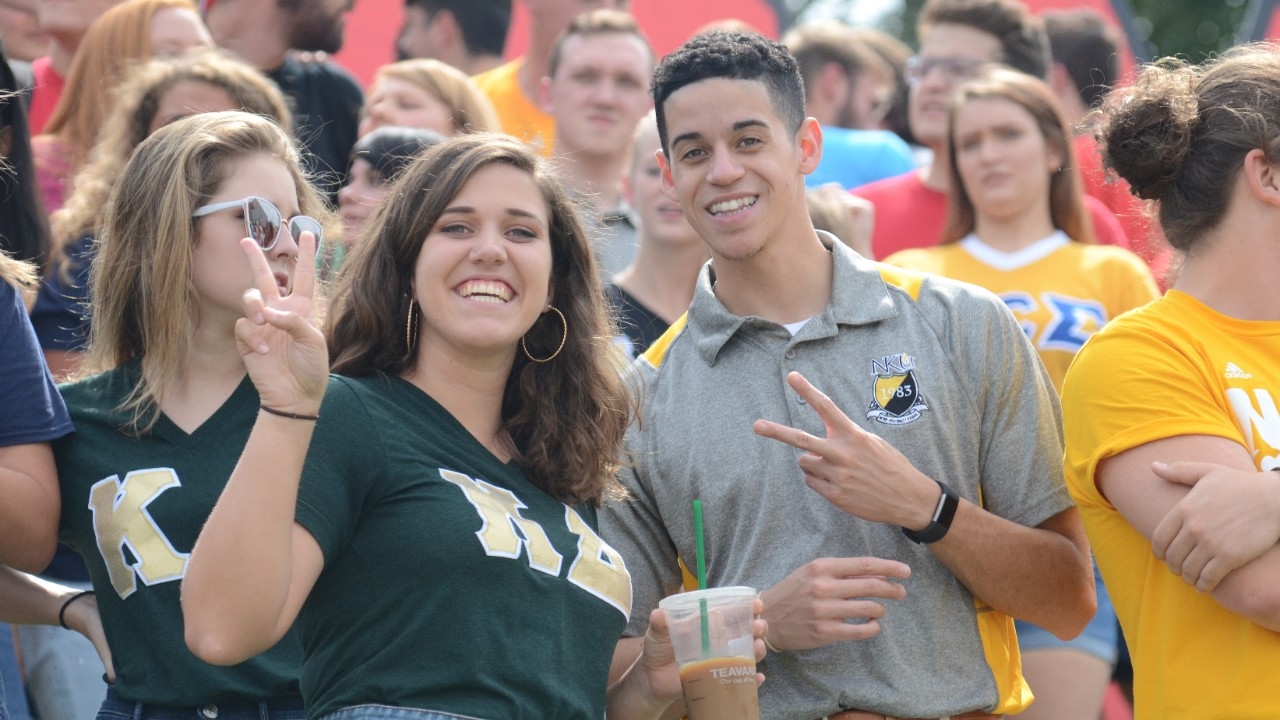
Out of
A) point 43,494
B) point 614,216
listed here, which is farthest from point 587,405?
point 614,216

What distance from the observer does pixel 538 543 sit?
2.96 m

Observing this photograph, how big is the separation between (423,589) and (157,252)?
1.11m

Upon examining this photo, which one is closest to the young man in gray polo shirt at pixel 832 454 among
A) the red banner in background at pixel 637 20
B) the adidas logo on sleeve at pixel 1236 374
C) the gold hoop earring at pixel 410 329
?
the adidas logo on sleeve at pixel 1236 374

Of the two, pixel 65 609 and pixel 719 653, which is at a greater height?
pixel 719 653

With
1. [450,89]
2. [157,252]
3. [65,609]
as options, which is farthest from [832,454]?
[450,89]

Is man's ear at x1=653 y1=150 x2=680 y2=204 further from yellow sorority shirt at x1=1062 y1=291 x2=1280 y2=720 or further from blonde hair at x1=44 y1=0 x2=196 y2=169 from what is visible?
blonde hair at x1=44 y1=0 x2=196 y2=169

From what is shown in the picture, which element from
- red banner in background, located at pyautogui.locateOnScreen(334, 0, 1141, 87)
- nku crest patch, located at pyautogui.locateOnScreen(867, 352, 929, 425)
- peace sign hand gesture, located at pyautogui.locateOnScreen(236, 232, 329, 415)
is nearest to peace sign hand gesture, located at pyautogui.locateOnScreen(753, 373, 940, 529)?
nku crest patch, located at pyautogui.locateOnScreen(867, 352, 929, 425)

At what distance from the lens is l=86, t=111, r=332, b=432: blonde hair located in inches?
133

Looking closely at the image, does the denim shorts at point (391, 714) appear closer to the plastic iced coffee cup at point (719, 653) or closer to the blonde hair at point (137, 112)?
the plastic iced coffee cup at point (719, 653)

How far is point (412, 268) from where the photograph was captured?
3.25 metres

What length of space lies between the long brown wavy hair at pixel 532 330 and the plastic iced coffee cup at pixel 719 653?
0.39 m

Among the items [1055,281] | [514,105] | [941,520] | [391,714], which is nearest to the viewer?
[391,714]

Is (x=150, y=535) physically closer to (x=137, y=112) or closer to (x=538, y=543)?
(x=538, y=543)

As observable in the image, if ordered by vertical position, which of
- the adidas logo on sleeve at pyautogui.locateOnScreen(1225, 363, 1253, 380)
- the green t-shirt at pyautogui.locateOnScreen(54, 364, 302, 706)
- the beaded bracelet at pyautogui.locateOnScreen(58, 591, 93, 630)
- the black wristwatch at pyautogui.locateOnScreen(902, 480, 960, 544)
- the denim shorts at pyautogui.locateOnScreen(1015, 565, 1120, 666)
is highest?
the adidas logo on sleeve at pyautogui.locateOnScreen(1225, 363, 1253, 380)
